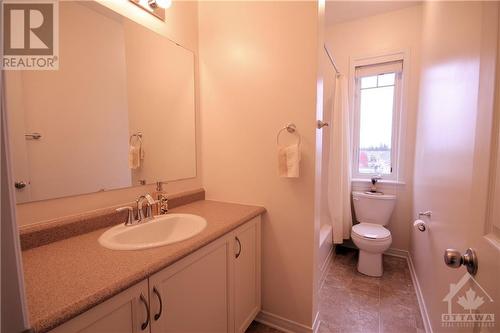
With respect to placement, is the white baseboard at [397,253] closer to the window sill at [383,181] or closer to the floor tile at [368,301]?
the floor tile at [368,301]

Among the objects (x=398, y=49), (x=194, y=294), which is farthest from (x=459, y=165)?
(x=398, y=49)

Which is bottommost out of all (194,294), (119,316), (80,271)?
(194,294)

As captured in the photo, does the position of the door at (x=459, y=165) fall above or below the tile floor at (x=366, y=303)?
above

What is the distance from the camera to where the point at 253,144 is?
159 centimetres

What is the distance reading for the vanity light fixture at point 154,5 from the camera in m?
1.31

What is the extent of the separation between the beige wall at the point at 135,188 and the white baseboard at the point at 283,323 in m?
1.10

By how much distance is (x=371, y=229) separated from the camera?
2.33m

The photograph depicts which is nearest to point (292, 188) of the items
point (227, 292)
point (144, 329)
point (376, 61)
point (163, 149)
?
point (227, 292)

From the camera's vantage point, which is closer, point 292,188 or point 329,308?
point 292,188

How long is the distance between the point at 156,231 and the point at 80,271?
20.2 inches

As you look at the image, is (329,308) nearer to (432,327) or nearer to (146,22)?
(432,327)

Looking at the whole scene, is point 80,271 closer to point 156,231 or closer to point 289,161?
point 156,231

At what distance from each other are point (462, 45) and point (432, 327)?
1.71 meters
